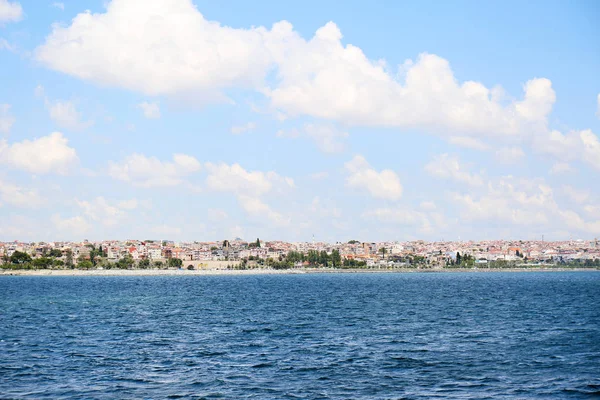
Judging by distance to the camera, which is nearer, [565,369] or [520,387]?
[520,387]

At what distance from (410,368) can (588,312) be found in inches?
1479

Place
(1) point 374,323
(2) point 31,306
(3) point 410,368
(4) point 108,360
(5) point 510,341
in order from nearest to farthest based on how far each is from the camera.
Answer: (3) point 410,368 < (4) point 108,360 < (5) point 510,341 < (1) point 374,323 < (2) point 31,306

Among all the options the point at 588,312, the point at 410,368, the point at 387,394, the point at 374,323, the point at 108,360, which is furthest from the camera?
the point at 588,312

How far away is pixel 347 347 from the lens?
38.3 metres

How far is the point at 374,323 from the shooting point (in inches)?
2020

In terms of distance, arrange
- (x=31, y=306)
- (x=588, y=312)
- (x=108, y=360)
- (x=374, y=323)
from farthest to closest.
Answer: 1. (x=31, y=306)
2. (x=588, y=312)
3. (x=374, y=323)
4. (x=108, y=360)

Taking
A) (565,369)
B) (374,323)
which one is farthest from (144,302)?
(565,369)

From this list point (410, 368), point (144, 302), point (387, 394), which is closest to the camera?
point (387, 394)

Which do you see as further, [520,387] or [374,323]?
[374,323]

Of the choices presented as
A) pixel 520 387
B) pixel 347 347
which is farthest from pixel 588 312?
pixel 520 387

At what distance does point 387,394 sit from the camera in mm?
25906

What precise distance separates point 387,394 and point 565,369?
10.8 m

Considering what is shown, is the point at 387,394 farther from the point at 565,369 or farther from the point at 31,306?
the point at 31,306

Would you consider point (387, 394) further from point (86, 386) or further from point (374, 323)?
point (374, 323)
